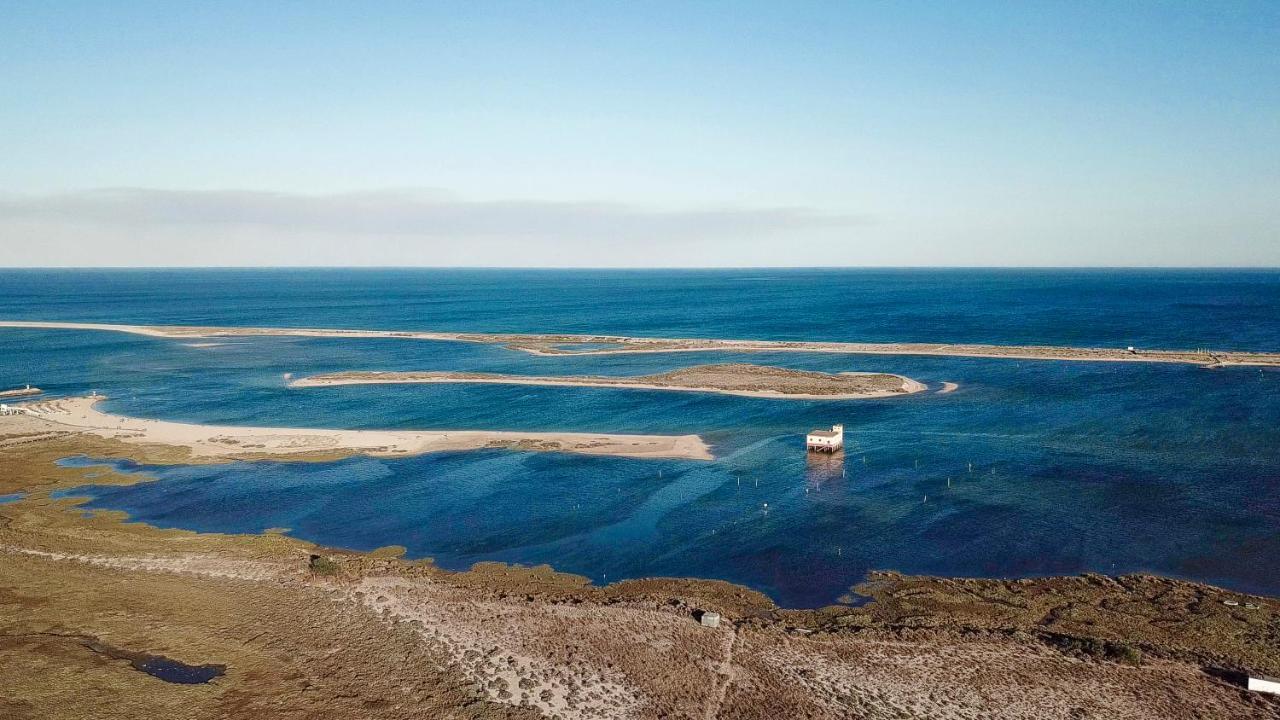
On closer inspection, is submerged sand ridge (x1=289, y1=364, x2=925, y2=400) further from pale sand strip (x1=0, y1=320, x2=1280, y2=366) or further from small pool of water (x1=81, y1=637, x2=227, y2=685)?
small pool of water (x1=81, y1=637, x2=227, y2=685)

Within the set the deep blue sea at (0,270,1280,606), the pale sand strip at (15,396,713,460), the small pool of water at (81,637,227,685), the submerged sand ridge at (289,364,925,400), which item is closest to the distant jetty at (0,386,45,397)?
the deep blue sea at (0,270,1280,606)

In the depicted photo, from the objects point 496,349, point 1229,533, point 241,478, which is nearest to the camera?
point 1229,533

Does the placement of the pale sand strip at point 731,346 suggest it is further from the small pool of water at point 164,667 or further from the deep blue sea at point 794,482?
the small pool of water at point 164,667

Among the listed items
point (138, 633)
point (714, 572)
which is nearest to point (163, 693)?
point (138, 633)

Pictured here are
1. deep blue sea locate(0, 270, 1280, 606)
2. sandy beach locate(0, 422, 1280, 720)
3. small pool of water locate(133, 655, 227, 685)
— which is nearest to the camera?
sandy beach locate(0, 422, 1280, 720)

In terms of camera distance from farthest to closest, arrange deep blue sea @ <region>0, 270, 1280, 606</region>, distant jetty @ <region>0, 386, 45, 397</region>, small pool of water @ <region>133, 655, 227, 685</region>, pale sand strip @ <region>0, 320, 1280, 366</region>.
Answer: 1. pale sand strip @ <region>0, 320, 1280, 366</region>
2. distant jetty @ <region>0, 386, 45, 397</region>
3. deep blue sea @ <region>0, 270, 1280, 606</region>
4. small pool of water @ <region>133, 655, 227, 685</region>

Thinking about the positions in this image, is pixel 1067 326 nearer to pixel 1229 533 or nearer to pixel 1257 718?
pixel 1229 533

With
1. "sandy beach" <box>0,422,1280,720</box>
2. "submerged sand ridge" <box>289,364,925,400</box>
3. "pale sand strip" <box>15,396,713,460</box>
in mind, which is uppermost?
"submerged sand ridge" <box>289,364,925,400</box>
